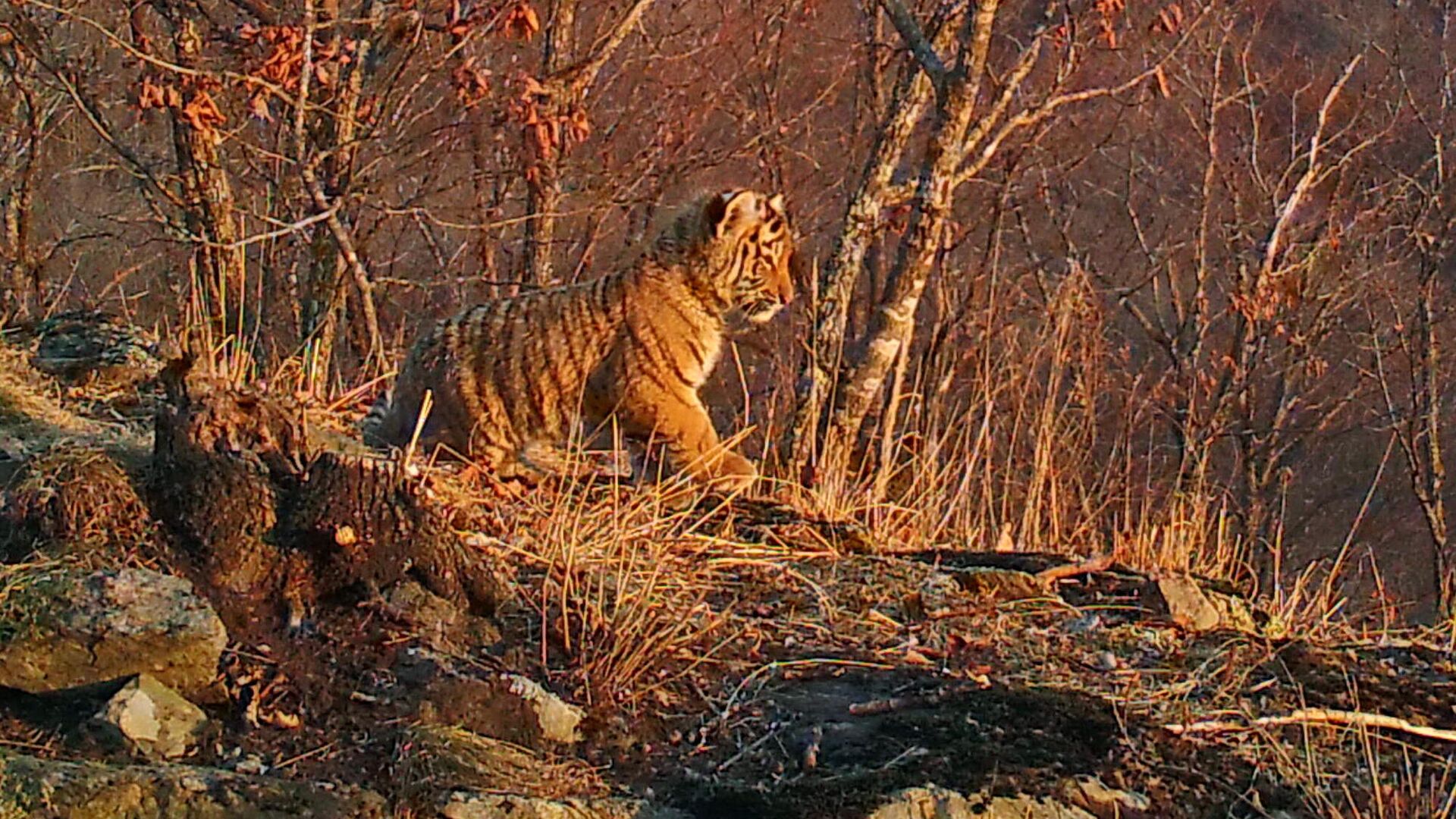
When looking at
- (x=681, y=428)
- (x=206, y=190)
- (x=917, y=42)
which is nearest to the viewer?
(x=681, y=428)

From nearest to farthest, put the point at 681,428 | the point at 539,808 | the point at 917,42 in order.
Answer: the point at 539,808 < the point at 681,428 < the point at 917,42

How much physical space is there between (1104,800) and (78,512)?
6.51 feet

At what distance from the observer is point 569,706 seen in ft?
9.29

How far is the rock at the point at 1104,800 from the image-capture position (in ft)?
8.80

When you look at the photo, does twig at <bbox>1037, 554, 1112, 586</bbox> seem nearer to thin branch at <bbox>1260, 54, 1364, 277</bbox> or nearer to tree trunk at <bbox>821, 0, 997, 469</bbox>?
tree trunk at <bbox>821, 0, 997, 469</bbox>

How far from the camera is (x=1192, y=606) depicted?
3.97m

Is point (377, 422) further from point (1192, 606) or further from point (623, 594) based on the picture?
point (1192, 606)

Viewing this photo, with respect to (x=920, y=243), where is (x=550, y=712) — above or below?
below

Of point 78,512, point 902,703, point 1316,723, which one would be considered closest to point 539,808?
point 902,703

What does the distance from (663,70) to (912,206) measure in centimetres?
909

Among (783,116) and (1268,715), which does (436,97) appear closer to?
(783,116)

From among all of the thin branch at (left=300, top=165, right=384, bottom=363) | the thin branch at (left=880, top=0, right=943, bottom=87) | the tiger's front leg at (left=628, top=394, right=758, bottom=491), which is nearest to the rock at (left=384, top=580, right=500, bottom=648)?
the tiger's front leg at (left=628, top=394, right=758, bottom=491)

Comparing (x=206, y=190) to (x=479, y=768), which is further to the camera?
(x=206, y=190)

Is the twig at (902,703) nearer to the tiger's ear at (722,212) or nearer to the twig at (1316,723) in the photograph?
the twig at (1316,723)
